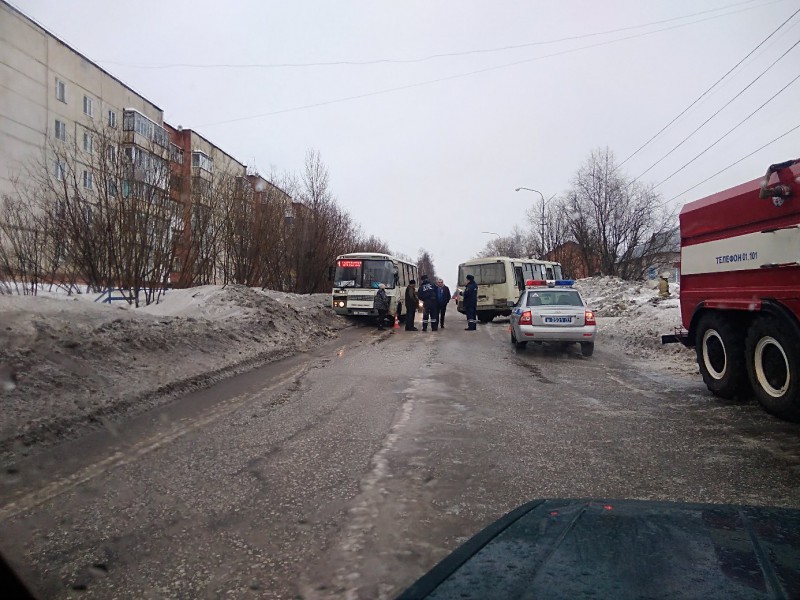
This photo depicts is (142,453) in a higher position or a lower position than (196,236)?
lower

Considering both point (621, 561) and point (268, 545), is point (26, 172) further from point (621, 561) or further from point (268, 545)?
point (621, 561)

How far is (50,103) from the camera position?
30.8 metres

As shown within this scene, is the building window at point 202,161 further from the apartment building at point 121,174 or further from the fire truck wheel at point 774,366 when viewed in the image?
the fire truck wheel at point 774,366

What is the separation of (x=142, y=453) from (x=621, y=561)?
425 cm

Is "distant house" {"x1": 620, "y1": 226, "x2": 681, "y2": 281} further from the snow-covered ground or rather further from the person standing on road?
the snow-covered ground

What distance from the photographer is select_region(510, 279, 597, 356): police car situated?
12.8 metres

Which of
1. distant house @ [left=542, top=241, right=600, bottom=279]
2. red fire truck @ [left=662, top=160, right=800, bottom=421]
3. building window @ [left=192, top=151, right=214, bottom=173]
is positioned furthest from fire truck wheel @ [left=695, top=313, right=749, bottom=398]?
distant house @ [left=542, top=241, right=600, bottom=279]

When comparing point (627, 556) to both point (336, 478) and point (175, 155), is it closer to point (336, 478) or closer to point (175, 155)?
point (336, 478)

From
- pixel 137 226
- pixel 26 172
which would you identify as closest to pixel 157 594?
pixel 137 226

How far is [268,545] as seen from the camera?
10.3ft

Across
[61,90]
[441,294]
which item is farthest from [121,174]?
[61,90]

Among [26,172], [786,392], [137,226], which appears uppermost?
[26,172]

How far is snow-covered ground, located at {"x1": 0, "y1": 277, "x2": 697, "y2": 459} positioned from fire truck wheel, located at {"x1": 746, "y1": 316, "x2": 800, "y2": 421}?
3893mm

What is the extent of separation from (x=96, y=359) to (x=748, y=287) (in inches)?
329
